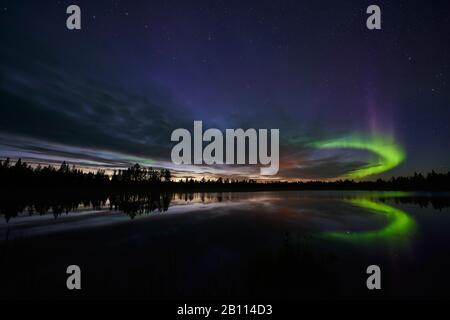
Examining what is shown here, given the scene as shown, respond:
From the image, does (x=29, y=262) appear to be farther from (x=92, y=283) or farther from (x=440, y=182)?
(x=440, y=182)

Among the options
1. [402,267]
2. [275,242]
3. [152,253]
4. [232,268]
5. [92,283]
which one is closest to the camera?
[92,283]

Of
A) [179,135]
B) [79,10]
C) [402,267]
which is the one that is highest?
[79,10]

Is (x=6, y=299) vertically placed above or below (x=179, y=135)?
below

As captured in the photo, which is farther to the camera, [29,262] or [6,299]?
[29,262]

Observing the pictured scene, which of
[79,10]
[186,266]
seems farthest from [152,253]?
[79,10]

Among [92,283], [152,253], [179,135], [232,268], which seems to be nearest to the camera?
[92,283]

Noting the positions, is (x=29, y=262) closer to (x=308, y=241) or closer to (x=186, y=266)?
(x=186, y=266)

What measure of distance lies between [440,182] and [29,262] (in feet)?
955
